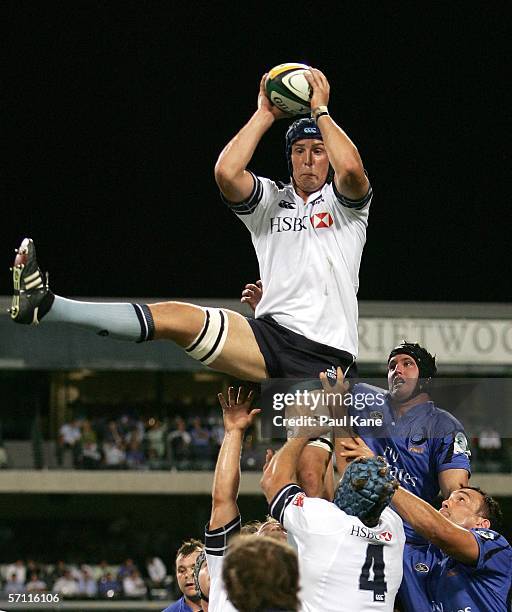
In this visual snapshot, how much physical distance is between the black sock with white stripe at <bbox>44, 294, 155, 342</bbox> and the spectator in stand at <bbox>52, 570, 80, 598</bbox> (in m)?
15.5

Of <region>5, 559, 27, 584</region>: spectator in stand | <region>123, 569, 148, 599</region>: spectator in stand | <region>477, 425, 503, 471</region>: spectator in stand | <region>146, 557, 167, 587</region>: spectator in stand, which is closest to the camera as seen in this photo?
<region>123, 569, 148, 599</region>: spectator in stand

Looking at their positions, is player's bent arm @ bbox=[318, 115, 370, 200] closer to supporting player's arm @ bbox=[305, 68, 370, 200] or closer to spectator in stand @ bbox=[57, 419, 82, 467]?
supporting player's arm @ bbox=[305, 68, 370, 200]

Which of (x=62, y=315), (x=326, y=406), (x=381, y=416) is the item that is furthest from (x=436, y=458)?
(x=62, y=315)

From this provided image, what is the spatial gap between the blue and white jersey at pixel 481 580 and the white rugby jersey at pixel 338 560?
1.28 meters

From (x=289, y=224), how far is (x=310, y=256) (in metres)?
0.24

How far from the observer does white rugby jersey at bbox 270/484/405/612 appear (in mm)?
4539

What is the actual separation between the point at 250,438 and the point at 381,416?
1715cm

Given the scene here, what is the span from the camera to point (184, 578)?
24.9 feet

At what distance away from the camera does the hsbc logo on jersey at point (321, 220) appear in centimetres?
568

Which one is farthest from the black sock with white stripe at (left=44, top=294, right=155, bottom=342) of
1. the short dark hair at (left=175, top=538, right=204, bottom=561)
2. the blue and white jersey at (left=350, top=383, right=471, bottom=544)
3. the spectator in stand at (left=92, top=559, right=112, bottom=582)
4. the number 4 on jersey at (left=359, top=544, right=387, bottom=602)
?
the spectator in stand at (left=92, top=559, right=112, bottom=582)

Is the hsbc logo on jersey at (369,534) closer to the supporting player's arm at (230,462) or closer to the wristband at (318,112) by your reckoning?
the supporting player's arm at (230,462)

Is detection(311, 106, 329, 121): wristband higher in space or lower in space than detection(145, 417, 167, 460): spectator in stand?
higher

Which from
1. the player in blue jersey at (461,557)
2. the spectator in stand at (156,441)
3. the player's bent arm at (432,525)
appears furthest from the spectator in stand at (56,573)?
the player's bent arm at (432,525)

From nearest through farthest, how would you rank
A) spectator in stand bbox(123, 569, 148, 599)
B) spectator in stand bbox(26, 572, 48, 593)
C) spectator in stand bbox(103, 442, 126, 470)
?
spectator in stand bbox(123, 569, 148, 599)
spectator in stand bbox(26, 572, 48, 593)
spectator in stand bbox(103, 442, 126, 470)
